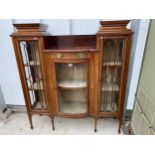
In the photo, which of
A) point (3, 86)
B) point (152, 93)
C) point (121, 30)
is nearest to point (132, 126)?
point (152, 93)

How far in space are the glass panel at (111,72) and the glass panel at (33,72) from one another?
2.51ft

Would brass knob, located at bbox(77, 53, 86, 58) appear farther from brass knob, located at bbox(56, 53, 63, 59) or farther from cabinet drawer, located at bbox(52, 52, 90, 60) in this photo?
brass knob, located at bbox(56, 53, 63, 59)

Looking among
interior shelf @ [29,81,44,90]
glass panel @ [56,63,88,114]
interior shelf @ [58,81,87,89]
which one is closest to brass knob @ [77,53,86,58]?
glass panel @ [56,63,88,114]

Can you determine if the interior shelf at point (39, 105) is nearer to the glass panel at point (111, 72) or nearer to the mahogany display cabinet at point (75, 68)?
the mahogany display cabinet at point (75, 68)

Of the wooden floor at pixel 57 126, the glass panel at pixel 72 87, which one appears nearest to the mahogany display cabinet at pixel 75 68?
the glass panel at pixel 72 87

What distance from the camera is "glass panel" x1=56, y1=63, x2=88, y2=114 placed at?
61.6 inches

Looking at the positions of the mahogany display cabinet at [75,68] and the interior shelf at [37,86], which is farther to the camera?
the interior shelf at [37,86]

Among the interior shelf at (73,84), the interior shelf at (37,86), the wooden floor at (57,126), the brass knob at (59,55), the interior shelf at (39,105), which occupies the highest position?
the brass knob at (59,55)

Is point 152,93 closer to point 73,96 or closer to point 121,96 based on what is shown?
point 121,96

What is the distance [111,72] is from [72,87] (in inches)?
19.9

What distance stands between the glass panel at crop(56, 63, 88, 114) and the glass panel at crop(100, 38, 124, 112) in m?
0.23

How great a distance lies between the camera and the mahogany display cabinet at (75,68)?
1364 mm

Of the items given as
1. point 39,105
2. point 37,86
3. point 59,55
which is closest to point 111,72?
point 59,55

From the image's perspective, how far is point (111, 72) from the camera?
159cm
